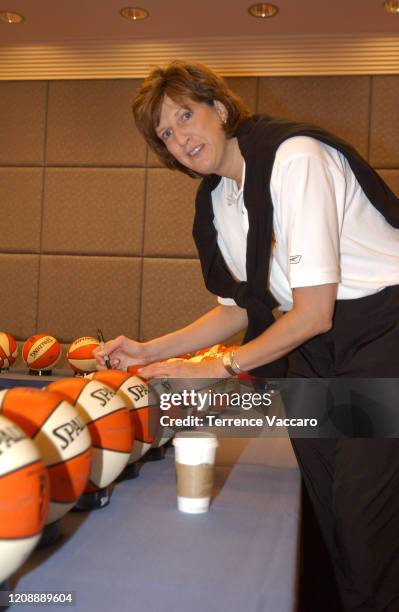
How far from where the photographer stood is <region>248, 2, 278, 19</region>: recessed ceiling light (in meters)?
3.26

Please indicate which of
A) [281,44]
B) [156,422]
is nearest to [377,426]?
[156,422]

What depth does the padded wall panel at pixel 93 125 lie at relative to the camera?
381 centimetres

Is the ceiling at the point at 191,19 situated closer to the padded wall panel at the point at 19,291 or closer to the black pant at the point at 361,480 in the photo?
the padded wall panel at the point at 19,291

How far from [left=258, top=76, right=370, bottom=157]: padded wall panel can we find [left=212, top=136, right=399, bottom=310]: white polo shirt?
2.40m

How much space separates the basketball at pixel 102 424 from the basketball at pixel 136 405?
0.38 feet

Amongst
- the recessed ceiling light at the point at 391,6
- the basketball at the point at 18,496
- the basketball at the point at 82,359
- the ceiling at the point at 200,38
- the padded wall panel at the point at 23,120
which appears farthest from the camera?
the padded wall panel at the point at 23,120

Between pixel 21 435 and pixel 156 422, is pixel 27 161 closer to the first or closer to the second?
pixel 156 422

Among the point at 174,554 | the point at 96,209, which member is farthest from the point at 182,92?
the point at 96,209

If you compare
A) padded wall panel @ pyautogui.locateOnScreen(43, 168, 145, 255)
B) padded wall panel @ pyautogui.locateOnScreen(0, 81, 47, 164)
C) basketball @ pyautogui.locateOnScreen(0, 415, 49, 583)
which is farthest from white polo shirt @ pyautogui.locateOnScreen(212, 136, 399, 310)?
padded wall panel @ pyautogui.locateOnScreen(0, 81, 47, 164)

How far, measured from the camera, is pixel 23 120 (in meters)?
3.94

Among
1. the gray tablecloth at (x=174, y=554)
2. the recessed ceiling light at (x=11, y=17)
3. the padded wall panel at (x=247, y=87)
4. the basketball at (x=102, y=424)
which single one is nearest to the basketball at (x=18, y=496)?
the gray tablecloth at (x=174, y=554)

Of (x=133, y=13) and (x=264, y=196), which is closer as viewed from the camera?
(x=264, y=196)

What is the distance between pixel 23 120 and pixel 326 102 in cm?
181

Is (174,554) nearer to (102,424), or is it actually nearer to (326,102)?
(102,424)
